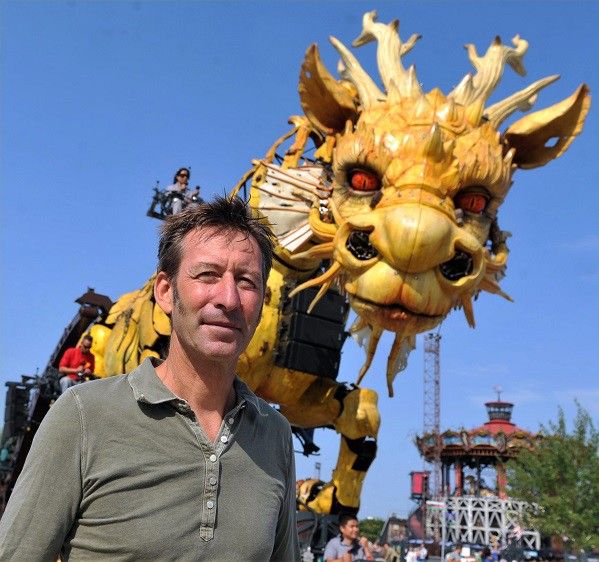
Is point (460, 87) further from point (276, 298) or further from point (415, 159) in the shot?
point (276, 298)

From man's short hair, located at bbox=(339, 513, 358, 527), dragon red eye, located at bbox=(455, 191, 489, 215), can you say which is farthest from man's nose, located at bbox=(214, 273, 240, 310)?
man's short hair, located at bbox=(339, 513, 358, 527)

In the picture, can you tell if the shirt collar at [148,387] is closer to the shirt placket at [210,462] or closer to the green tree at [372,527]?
the shirt placket at [210,462]

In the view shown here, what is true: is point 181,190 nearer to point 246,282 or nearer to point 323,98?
point 323,98

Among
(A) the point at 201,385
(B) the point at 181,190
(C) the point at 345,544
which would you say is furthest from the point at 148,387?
(B) the point at 181,190

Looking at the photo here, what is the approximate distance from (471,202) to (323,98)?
142 centimetres

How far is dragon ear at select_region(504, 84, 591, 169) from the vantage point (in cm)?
533

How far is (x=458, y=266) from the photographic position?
480cm

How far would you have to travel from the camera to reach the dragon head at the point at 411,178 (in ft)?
15.3

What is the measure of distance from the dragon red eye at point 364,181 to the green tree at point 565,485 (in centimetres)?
1956

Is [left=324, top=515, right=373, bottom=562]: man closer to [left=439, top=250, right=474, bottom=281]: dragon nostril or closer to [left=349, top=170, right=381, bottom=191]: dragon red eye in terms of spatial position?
[left=439, top=250, right=474, bottom=281]: dragon nostril

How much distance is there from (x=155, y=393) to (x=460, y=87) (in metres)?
4.41

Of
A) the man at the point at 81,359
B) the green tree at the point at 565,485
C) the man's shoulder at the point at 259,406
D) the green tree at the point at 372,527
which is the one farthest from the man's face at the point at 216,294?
the green tree at the point at 372,527

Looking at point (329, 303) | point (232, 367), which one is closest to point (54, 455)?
point (232, 367)

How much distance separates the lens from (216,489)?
1402 mm
